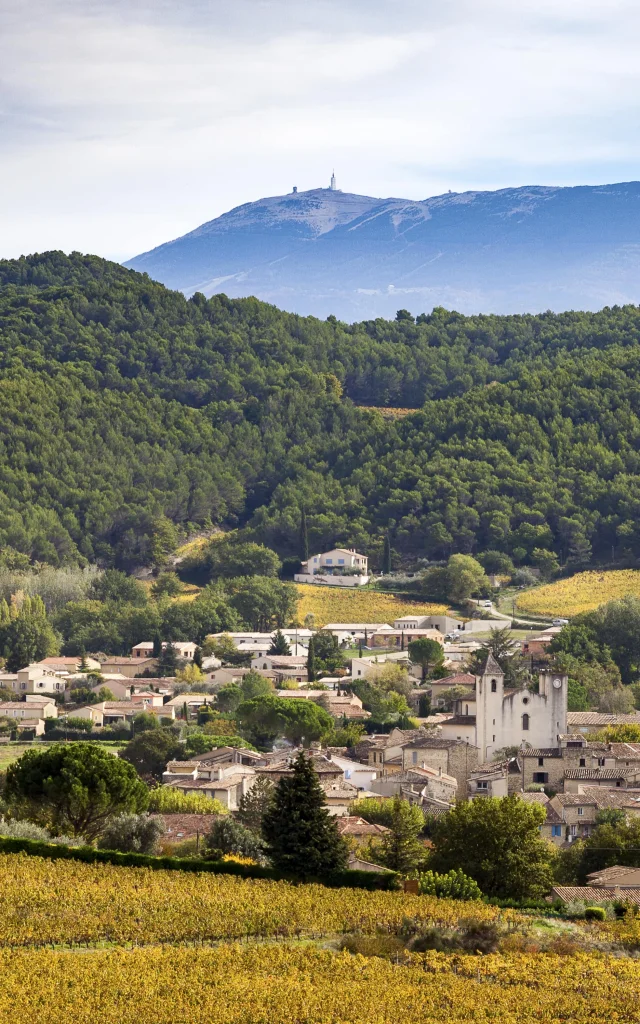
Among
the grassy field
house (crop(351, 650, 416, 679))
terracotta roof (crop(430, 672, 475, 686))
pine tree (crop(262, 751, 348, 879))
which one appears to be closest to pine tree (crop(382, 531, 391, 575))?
the grassy field

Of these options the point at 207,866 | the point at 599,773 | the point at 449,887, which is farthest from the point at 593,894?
the point at 599,773

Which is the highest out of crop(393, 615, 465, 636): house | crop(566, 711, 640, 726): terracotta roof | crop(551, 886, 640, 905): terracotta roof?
crop(393, 615, 465, 636): house

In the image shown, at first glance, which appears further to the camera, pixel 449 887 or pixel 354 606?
pixel 354 606

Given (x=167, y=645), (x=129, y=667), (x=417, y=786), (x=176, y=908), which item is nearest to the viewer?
(x=176, y=908)

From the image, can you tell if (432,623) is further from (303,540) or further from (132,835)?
(132,835)

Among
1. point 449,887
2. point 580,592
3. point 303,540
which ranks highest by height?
point 303,540

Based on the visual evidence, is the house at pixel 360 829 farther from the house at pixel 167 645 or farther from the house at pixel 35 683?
the house at pixel 167 645

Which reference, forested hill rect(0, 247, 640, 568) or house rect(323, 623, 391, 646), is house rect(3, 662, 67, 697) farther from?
forested hill rect(0, 247, 640, 568)
